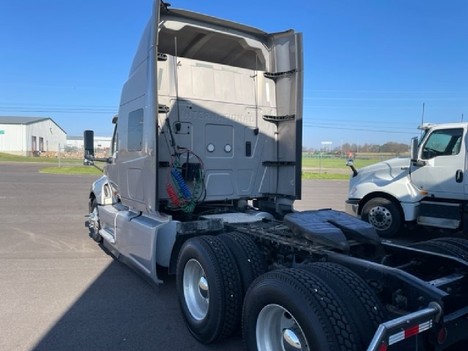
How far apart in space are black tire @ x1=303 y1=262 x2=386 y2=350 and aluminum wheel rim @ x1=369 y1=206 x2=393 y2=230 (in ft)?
20.2

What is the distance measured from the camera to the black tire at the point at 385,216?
8453mm

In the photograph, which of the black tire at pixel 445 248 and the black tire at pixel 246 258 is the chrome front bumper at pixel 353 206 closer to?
the black tire at pixel 445 248

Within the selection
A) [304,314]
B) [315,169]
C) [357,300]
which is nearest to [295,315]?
[304,314]

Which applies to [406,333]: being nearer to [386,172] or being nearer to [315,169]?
[386,172]

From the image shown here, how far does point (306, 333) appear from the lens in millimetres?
2473

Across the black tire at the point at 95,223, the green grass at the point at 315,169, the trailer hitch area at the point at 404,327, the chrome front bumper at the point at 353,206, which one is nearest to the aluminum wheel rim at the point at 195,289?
the trailer hitch area at the point at 404,327

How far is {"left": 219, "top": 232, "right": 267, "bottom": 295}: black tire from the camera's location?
3.63 metres

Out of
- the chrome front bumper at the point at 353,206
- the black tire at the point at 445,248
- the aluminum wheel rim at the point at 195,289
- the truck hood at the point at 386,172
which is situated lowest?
the aluminum wheel rim at the point at 195,289

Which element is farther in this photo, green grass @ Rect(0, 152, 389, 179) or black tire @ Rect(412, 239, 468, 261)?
green grass @ Rect(0, 152, 389, 179)

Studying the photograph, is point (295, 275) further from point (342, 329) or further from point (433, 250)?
point (433, 250)

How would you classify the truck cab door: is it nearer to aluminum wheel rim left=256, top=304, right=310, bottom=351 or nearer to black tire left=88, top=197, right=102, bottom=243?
black tire left=88, top=197, right=102, bottom=243

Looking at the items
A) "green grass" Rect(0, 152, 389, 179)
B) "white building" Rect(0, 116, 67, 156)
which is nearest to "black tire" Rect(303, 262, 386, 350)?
"green grass" Rect(0, 152, 389, 179)

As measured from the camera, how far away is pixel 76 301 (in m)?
4.70

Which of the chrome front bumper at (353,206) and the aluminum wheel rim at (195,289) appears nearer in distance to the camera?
the aluminum wheel rim at (195,289)
